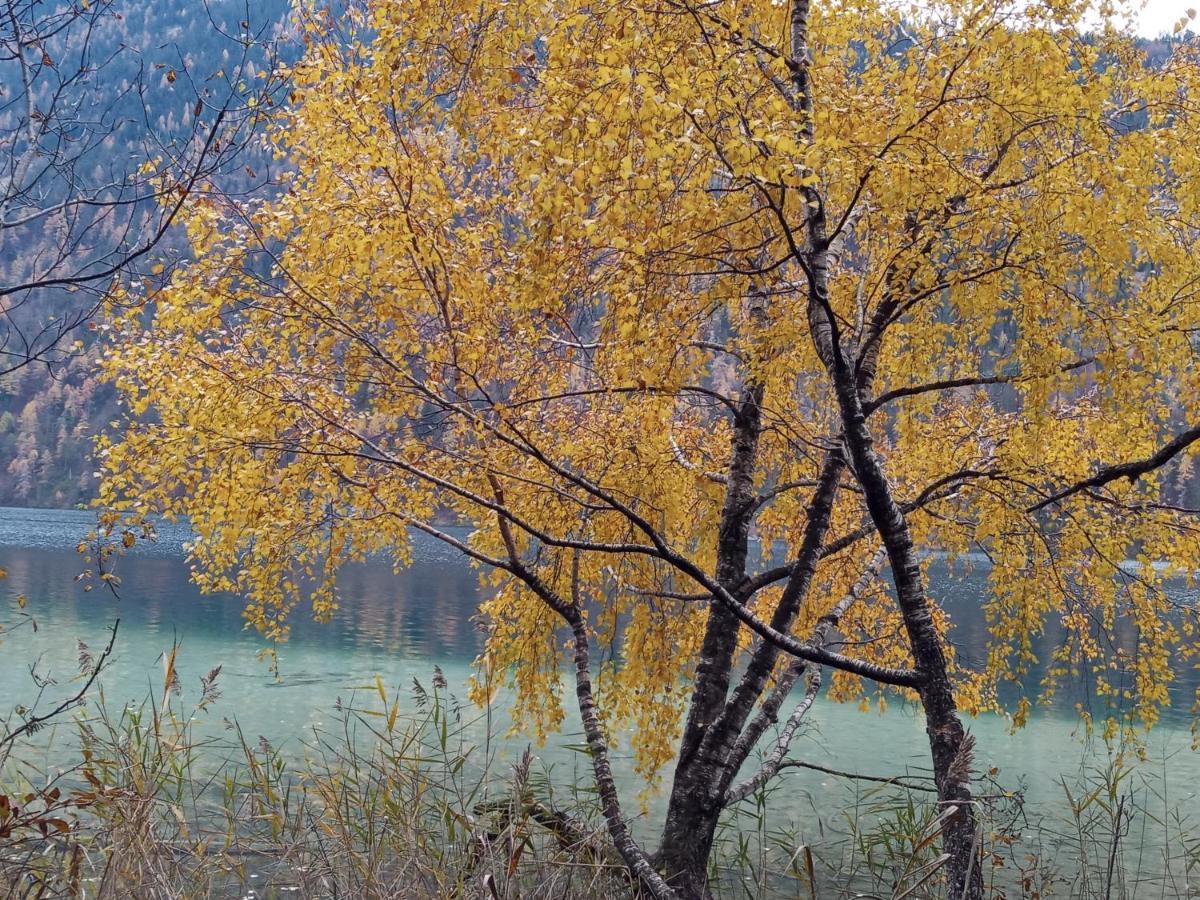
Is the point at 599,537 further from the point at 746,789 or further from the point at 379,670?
the point at 379,670

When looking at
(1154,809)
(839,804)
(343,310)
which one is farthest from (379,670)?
(343,310)

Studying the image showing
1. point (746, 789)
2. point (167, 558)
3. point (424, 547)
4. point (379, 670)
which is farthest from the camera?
point (424, 547)

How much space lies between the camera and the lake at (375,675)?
18.3 meters

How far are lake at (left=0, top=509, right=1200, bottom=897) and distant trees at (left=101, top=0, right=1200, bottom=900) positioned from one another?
1174 mm

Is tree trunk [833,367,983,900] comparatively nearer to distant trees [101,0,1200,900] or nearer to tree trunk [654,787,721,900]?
distant trees [101,0,1200,900]

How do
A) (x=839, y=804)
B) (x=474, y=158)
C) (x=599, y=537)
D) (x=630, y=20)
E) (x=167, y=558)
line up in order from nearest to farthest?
(x=630, y=20) → (x=474, y=158) → (x=599, y=537) → (x=839, y=804) → (x=167, y=558)

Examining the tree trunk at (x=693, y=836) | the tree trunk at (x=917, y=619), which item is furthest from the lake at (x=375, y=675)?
the tree trunk at (x=917, y=619)

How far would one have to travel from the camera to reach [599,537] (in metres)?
9.03

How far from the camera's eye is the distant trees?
5.00 meters

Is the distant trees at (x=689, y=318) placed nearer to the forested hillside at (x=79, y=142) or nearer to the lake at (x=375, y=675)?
the forested hillside at (x=79, y=142)

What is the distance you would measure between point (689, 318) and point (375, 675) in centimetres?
421

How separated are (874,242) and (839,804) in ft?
40.7

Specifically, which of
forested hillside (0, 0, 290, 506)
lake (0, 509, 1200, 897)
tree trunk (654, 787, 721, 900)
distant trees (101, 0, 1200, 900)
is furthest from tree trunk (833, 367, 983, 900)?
forested hillside (0, 0, 290, 506)

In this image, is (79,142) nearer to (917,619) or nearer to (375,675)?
(917,619)
